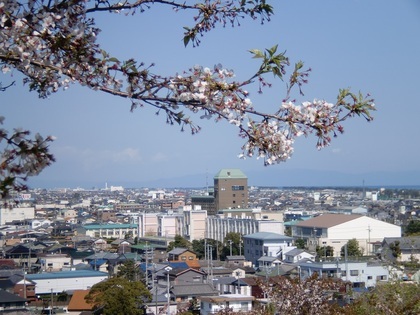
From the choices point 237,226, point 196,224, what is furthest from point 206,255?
point 196,224

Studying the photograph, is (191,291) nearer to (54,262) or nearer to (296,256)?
(296,256)

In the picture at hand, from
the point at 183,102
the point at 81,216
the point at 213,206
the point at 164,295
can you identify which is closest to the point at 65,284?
the point at 164,295

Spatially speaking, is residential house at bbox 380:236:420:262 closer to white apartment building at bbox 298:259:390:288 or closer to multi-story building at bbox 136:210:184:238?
white apartment building at bbox 298:259:390:288

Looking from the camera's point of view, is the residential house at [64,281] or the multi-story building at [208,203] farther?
the multi-story building at [208,203]

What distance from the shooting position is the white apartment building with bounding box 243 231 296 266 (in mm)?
17594

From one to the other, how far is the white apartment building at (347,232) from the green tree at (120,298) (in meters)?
12.0

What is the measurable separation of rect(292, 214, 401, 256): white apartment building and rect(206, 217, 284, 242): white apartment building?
4.05 ft

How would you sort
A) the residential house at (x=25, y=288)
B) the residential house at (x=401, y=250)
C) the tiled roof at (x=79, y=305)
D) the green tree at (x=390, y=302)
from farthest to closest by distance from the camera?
the residential house at (x=25, y=288) → the tiled roof at (x=79, y=305) → the residential house at (x=401, y=250) → the green tree at (x=390, y=302)

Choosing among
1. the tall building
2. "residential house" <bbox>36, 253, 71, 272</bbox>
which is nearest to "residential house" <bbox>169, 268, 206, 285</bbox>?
"residential house" <bbox>36, 253, 71, 272</bbox>

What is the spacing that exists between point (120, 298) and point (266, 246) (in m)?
9.63

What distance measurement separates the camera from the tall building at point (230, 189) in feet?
95.9

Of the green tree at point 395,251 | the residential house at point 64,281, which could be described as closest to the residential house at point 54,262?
the residential house at point 64,281

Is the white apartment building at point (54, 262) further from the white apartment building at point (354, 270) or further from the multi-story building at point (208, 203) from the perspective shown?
the multi-story building at point (208, 203)

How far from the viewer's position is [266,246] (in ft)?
58.0
